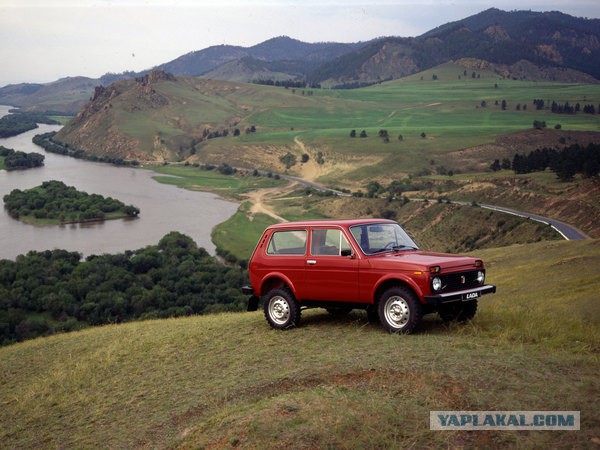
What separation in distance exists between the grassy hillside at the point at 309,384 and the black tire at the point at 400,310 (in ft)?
0.87

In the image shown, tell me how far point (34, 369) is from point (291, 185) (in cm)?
12515

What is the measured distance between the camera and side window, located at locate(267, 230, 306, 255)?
13539 millimetres

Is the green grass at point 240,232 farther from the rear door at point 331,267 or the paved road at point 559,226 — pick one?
the rear door at point 331,267

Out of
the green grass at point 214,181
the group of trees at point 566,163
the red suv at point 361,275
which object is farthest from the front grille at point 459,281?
the green grass at point 214,181

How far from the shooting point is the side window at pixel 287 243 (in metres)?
13.5

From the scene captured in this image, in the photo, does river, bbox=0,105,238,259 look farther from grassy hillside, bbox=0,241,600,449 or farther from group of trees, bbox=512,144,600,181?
A: grassy hillside, bbox=0,241,600,449

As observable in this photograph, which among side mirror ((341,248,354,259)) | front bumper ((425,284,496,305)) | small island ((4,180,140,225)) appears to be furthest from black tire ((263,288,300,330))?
small island ((4,180,140,225))

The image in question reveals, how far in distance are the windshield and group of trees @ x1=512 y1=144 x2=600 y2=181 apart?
7648 centimetres

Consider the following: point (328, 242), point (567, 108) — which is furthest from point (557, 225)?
point (567, 108)

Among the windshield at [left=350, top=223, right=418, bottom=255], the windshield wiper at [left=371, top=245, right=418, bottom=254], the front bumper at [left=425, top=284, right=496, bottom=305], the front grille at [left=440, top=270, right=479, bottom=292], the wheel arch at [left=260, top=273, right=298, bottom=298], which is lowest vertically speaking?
the wheel arch at [left=260, top=273, right=298, bottom=298]

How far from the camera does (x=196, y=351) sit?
13.4 m

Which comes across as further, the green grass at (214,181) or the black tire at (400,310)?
the green grass at (214,181)

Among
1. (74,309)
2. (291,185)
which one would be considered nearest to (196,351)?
(74,309)

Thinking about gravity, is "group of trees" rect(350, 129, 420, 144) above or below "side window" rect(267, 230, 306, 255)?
above
